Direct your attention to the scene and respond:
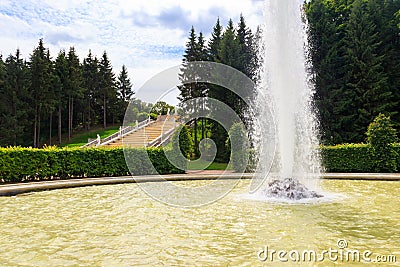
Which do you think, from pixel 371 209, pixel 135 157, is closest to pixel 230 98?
pixel 135 157

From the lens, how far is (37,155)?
53.2ft

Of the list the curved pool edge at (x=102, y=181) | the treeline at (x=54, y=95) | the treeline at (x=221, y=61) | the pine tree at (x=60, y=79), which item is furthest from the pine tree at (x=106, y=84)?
the curved pool edge at (x=102, y=181)

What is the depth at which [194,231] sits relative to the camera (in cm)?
682

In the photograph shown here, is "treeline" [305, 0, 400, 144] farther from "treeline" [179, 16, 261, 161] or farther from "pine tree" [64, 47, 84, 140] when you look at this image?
"pine tree" [64, 47, 84, 140]

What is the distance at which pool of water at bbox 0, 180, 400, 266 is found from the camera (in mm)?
5188

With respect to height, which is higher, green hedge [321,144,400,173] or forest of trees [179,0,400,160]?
forest of trees [179,0,400,160]

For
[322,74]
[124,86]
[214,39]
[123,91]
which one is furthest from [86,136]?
[322,74]

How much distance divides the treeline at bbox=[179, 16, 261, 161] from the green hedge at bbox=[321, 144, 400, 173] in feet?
34.8

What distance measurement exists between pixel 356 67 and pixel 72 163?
84.6 feet

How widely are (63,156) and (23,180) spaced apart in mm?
2114

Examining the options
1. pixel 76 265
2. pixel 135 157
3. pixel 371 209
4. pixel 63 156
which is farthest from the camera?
pixel 135 157

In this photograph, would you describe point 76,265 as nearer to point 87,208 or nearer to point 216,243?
point 216,243

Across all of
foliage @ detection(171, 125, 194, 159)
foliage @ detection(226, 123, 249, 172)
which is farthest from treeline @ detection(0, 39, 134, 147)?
foliage @ detection(226, 123, 249, 172)

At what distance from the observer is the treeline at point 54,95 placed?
39125mm
